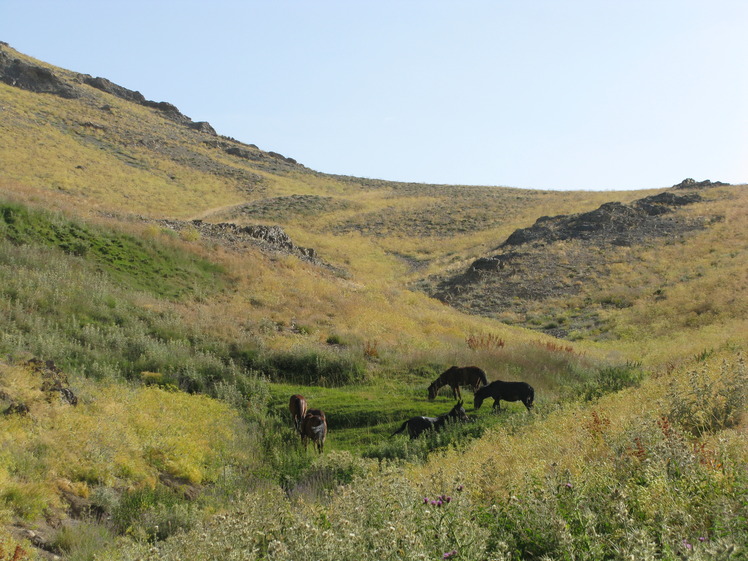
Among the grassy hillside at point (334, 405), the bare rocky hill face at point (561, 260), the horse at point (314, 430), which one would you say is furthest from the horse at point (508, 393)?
the bare rocky hill face at point (561, 260)

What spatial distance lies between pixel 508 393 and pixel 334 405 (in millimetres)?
3536

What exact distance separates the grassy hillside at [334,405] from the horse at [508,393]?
0.30m

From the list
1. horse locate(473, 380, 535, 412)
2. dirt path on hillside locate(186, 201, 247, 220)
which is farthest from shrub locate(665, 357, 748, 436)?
dirt path on hillside locate(186, 201, 247, 220)

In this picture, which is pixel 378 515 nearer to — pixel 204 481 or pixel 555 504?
pixel 555 504

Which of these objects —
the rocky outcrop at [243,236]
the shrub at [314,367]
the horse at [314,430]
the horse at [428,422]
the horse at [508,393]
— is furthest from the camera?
the rocky outcrop at [243,236]

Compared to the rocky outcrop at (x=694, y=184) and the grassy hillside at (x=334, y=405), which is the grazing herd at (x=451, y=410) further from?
the rocky outcrop at (x=694, y=184)

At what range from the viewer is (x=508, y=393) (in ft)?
34.9

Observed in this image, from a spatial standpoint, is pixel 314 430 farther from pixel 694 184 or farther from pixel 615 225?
pixel 694 184

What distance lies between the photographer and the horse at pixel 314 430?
9320 mm

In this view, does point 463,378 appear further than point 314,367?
No

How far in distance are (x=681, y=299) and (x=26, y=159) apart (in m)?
53.6

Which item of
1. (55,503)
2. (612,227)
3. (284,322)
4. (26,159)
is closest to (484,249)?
(612,227)

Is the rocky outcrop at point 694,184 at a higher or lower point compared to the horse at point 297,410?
higher

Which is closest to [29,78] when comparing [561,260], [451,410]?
[561,260]
